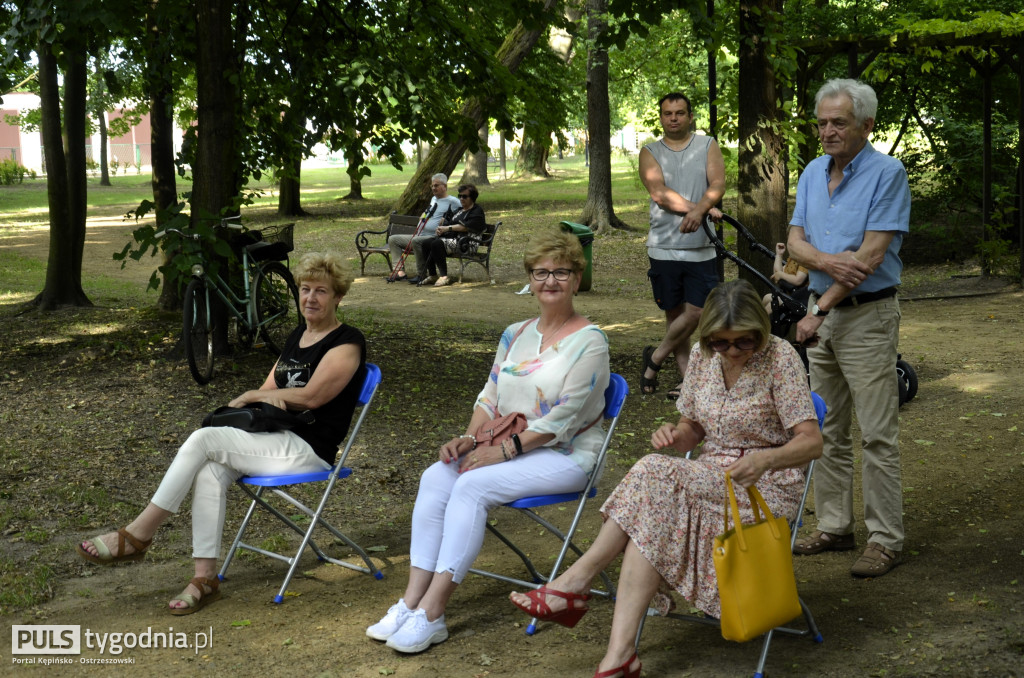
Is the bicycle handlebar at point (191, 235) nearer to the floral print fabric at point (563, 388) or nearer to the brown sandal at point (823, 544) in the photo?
the floral print fabric at point (563, 388)

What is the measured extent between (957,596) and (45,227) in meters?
22.6

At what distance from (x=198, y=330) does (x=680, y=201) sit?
3.33m

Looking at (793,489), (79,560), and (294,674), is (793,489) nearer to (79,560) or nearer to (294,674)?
(294,674)

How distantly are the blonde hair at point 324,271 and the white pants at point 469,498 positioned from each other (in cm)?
99

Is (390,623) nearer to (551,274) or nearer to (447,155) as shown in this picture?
(551,274)

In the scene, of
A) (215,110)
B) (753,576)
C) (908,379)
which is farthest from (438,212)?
(753,576)

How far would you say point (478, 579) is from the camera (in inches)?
175

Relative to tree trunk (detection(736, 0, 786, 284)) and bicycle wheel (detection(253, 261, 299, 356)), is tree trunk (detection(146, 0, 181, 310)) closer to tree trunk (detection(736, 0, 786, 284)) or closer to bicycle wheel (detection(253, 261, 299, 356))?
bicycle wheel (detection(253, 261, 299, 356))

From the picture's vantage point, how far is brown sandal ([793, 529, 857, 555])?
4523 millimetres

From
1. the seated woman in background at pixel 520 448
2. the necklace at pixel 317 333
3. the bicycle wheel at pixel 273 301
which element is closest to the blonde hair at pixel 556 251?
the seated woman in background at pixel 520 448

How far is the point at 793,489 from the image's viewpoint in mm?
3611

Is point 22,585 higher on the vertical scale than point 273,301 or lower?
lower

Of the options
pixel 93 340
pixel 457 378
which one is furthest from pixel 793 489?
pixel 93 340

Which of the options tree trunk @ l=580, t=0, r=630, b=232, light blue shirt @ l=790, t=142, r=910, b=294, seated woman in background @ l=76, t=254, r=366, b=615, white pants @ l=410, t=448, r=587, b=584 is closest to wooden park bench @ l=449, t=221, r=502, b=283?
tree trunk @ l=580, t=0, r=630, b=232
